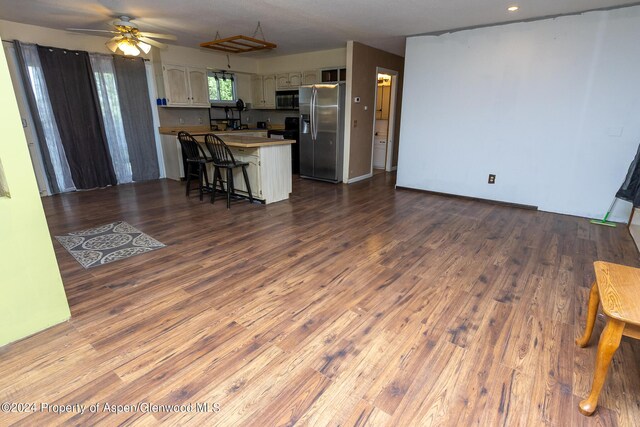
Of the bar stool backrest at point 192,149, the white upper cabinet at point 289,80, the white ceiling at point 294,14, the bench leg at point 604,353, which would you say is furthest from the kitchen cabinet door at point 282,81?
the bench leg at point 604,353

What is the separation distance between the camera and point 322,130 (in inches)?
236

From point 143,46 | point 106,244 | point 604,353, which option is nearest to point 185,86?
point 143,46

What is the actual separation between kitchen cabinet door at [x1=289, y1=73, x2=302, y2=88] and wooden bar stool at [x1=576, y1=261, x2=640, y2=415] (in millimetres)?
6264

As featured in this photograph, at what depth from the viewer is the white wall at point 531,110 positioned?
3.75 meters

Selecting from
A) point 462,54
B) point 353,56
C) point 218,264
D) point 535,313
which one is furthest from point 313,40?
point 535,313

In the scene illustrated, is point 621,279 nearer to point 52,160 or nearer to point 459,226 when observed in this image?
point 459,226

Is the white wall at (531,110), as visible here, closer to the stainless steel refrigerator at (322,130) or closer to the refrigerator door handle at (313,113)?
the stainless steel refrigerator at (322,130)

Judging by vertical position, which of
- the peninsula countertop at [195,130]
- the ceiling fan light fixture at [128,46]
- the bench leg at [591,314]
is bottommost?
the bench leg at [591,314]

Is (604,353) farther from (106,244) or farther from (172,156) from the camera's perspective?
(172,156)

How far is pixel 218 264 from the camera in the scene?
9.21 feet

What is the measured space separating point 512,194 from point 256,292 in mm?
4067

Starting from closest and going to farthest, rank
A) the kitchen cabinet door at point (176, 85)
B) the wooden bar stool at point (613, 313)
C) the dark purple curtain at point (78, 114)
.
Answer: the wooden bar stool at point (613, 313)
the dark purple curtain at point (78, 114)
the kitchen cabinet door at point (176, 85)

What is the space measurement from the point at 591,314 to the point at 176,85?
22.0 feet

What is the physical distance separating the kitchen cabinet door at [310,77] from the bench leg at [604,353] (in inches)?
247
